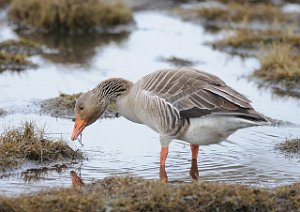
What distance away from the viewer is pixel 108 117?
44.5 ft

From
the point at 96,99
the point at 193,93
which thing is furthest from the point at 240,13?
the point at 193,93

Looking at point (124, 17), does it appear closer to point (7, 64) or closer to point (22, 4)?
point (22, 4)

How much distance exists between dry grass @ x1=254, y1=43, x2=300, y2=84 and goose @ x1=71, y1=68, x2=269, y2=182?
19.7 ft

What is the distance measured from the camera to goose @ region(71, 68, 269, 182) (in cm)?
952

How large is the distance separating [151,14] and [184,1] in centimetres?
280

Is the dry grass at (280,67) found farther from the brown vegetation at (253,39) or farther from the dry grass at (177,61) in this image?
the brown vegetation at (253,39)

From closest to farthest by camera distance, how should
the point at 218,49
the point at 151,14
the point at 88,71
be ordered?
the point at 88,71 → the point at 218,49 → the point at 151,14

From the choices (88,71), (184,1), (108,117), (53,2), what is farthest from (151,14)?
(108,117)

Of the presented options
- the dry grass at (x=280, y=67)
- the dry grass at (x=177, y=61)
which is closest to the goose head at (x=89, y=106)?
the dry grass at (x=280, y=67)

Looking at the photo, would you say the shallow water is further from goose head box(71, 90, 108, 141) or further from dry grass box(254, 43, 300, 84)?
goose head box(71, 90, 108, 141)

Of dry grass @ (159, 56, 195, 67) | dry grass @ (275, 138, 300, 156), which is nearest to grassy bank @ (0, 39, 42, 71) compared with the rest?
dry grass @ (159, 56, 195, 67)

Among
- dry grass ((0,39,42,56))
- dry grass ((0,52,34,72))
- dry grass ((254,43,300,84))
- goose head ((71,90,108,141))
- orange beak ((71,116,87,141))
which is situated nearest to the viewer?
goose head ((71,90,108,141))

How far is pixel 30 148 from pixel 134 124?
291cm

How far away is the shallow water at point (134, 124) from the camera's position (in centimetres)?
1032
